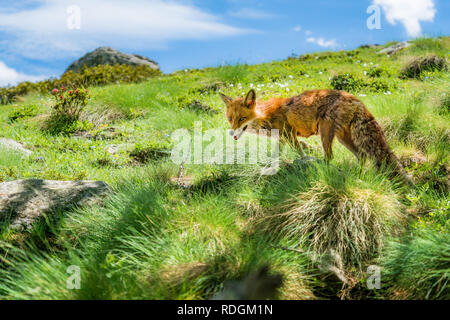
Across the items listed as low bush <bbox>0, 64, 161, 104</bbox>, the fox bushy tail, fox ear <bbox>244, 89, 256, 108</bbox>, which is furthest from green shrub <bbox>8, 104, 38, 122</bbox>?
the fox bushy tail

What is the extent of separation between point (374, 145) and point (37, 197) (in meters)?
4.67

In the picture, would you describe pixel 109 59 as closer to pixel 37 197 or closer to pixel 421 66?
pixel 421 66

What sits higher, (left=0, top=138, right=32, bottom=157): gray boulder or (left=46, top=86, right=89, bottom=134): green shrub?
(left=46, top=86, right=89, bottom=134): green shrub

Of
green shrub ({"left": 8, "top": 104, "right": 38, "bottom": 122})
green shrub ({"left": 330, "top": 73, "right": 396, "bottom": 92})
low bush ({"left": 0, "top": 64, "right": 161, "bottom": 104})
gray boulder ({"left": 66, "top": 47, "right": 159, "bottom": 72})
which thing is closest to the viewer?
green shrub ({"left": 330, "top": 73, "right": 396, "bottom": 92})

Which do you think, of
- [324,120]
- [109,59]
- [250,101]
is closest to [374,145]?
[324,120]

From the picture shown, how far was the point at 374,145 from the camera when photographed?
16.4ft

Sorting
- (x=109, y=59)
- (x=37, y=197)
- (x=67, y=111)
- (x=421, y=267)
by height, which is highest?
(x=109, y=59)

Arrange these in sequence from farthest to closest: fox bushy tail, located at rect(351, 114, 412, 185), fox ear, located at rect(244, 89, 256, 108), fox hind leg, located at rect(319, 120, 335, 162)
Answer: fox ear, located at rect(244, 89, 256, 108) < fox hind leg, located at rect(319, 120, 335, 162) < fox bushy tail, located at rect(351, 114, 412, 185)

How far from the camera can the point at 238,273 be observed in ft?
11.6

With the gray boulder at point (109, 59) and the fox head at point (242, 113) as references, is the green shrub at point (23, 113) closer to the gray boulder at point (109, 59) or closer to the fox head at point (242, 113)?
the fox head at point (242, 113)

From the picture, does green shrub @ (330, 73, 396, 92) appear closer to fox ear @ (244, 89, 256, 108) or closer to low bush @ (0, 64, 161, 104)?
fox ear @ (244, 89, 256, 108)

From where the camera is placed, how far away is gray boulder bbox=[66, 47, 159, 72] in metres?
24.1

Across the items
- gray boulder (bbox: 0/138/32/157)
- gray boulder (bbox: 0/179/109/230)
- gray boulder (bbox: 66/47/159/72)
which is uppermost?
gray boulder (bbox: 66/47/159/72)
